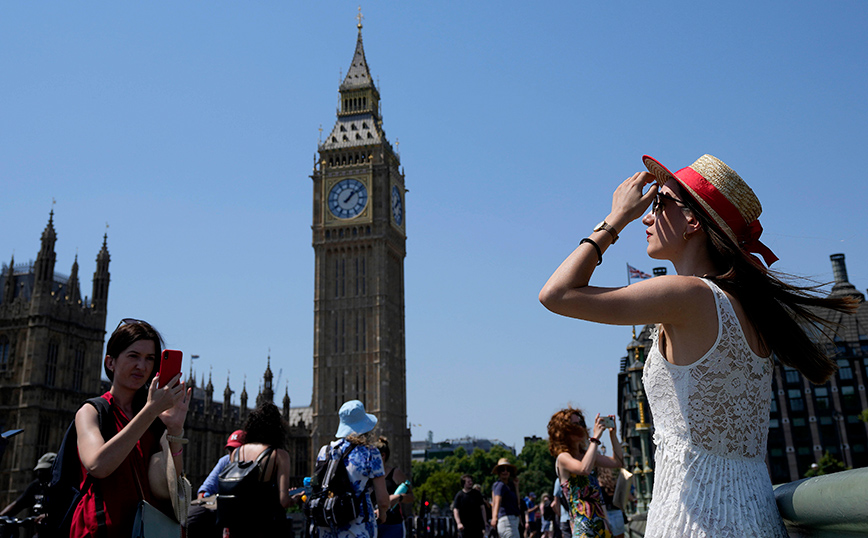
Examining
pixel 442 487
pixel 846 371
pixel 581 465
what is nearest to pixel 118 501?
pixel 581 465

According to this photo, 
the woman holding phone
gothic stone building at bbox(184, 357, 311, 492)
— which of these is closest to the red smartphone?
the woman holding phone

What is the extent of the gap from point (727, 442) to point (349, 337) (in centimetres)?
5898

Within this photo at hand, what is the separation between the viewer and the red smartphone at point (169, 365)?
2.91 m

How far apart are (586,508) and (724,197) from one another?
3777 mm

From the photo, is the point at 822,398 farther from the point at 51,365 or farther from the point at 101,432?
the point at 101,432

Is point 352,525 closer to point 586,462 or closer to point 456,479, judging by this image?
point 586,462

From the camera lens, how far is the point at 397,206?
6400 cm

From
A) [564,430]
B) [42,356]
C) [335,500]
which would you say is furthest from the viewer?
[42,356]

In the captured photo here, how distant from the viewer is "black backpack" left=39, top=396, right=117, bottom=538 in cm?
285

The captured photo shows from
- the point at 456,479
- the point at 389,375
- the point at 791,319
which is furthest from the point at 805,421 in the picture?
the point at 791,319

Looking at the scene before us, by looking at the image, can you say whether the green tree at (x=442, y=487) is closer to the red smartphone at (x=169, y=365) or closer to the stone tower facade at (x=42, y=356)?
the stone tower facade at (x=42, y=356)

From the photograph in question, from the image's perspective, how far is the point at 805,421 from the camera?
168ft

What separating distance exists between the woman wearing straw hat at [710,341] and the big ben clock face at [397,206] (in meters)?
60.6

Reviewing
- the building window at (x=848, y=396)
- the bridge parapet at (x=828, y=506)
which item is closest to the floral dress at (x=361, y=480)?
the bridge parapet at (x=828, y=506)
